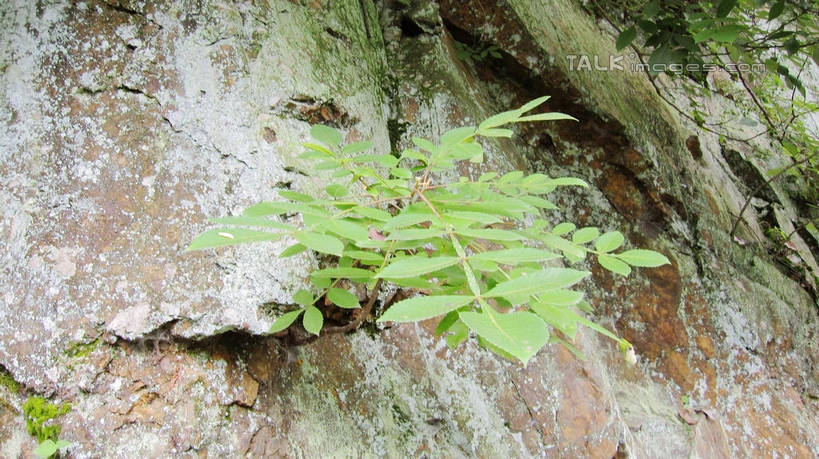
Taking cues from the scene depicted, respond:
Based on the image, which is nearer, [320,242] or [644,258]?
[320,242]

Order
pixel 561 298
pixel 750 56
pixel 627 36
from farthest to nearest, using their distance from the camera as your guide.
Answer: pixel 750 56 < pixel 627 36 < pixel 561 298

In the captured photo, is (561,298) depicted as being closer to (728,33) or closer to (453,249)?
(453,249)

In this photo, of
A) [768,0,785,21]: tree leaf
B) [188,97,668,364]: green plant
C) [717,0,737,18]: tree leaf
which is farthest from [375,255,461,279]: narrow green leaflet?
[768,0,785,21]: tree leaf

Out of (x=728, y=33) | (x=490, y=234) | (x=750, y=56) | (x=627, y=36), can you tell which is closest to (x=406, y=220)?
(x=490, y=234)

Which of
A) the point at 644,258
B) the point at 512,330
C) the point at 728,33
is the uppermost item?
the point at 728,33

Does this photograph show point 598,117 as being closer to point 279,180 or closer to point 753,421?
point 753,421

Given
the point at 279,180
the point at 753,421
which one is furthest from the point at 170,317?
the point at 753,421
